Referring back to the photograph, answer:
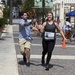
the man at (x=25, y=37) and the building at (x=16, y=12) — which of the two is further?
the building at (x=16, y=12)

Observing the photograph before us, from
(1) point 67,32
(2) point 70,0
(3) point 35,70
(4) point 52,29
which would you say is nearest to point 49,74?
(3) point 35,70

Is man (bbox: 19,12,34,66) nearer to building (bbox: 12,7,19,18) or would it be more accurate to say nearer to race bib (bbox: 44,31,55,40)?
race bib (bbox: 44,31,55,40)

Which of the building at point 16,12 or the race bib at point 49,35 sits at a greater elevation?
the race bib at point 49,35

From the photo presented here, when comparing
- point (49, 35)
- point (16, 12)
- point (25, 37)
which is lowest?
point (16, 12)

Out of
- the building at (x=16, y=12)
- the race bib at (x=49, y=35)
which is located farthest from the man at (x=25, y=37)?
the building at (x=16, y=12)

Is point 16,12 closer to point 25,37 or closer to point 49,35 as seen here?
point 25,37

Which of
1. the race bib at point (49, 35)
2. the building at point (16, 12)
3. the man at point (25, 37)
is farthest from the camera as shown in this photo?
the building at point (16, 12)

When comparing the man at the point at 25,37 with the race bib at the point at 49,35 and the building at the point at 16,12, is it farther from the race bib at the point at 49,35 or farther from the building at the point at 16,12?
the building at the point at 16,12

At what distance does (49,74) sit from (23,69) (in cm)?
111

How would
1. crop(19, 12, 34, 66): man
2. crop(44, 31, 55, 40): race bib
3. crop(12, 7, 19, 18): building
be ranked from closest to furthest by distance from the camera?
1. crop(44, 31, 55, 40): race bib
2. crop(19, 12, 34, 66): man
3. crop(12, 7, 19, 18): building

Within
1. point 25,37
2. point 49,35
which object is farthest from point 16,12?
point 49,35

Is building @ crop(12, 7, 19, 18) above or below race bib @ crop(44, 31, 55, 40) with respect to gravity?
below

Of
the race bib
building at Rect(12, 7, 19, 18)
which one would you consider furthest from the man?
building at Rect(12, 7, 19, 18)

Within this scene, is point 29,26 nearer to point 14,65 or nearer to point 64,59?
point 14,65
